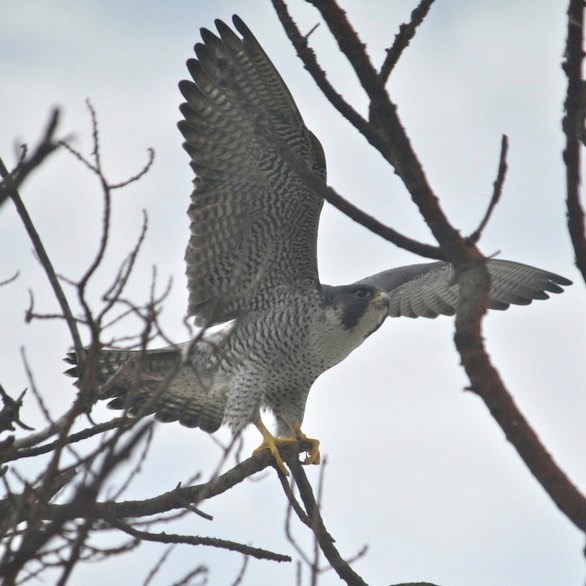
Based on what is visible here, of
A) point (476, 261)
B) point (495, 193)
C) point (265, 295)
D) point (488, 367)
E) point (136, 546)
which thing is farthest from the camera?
point (265, 295)

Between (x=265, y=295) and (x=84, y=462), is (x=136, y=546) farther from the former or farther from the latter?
(x=265, y=295)

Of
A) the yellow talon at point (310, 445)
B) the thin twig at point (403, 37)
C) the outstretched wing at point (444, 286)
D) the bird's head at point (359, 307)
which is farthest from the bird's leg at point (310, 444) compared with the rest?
the thin twig at point (403, 37)

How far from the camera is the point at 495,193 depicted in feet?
8.20

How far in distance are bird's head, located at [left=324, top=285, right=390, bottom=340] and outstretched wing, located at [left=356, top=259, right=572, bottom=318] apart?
1063 millimetres

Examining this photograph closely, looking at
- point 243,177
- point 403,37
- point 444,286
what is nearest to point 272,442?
point 243,177

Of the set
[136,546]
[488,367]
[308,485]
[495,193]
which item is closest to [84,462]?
[136,546]

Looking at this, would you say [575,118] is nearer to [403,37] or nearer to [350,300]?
[403,37]

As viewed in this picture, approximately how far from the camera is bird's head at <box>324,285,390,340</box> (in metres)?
6.61

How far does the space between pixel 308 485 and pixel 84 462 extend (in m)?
3.15

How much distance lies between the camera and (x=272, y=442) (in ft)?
20.4

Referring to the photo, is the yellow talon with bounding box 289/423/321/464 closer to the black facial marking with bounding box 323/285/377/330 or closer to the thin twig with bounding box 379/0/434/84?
the black facial marking with bounding box 323/285/377/330

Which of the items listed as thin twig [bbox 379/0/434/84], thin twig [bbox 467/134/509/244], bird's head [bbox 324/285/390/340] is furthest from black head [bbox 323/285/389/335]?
thin twig [bbox 467/134/509/244]

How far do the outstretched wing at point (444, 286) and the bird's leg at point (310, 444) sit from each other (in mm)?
1699

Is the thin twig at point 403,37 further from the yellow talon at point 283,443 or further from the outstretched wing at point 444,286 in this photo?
the outstretched wing at point 444,286
